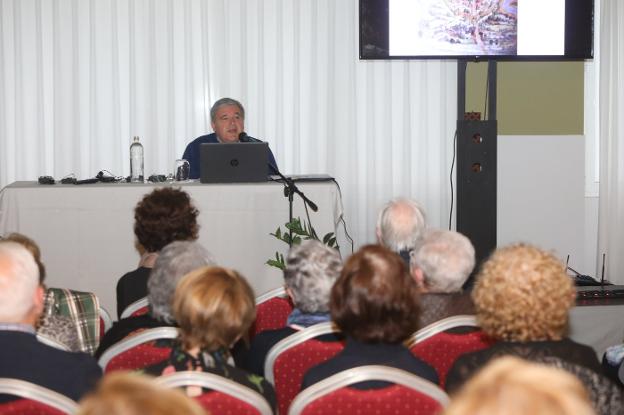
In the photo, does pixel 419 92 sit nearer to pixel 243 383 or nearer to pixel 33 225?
pixel 33 225

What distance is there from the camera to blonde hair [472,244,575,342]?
83.4 inches

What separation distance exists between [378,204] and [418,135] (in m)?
0.63

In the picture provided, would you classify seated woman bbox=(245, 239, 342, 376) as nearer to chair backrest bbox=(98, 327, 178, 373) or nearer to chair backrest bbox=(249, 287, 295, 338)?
chair backrest bbox=(98, 327, 178, 373)

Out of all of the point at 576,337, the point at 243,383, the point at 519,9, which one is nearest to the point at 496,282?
the point at 243,383

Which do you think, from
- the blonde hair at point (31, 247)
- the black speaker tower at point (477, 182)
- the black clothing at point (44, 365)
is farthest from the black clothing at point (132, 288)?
the black speaker tower at point (477, 182)

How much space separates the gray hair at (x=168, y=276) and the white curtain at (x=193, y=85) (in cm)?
407

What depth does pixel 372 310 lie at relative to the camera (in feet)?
7.25

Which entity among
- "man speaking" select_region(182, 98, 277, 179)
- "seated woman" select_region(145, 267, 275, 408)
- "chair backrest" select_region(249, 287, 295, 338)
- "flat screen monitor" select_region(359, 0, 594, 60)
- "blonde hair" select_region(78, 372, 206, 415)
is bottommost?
"chair backrest" select_region(249, 287, 295, 338)

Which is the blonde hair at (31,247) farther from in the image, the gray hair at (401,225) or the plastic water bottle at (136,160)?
the plastic water bottle at (136,160)

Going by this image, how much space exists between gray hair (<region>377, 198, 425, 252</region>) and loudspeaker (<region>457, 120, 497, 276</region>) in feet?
8.20

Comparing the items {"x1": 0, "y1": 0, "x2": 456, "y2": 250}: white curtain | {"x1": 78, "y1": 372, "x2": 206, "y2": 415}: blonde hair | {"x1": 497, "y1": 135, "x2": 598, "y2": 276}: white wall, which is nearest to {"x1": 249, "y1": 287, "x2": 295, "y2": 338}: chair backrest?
{"x1": 78, "y1": 372, "x2": 206, "y2": 415}: blonde hair

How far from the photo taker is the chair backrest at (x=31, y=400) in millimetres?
1768

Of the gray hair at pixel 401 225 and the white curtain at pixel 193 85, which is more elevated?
the white curtain at pixel 193 85

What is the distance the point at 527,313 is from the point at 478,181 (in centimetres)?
386
